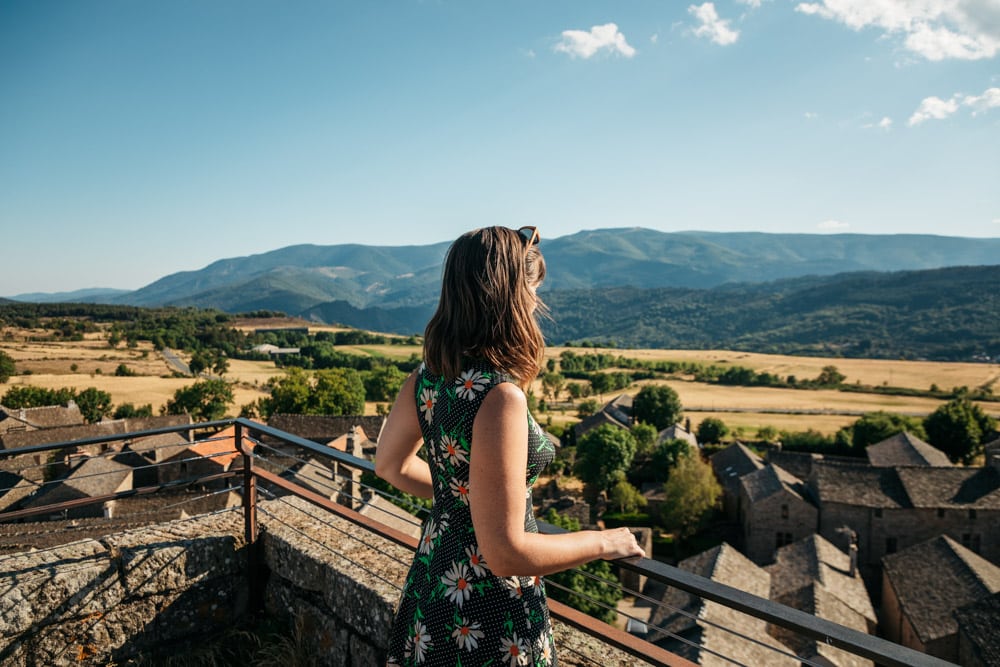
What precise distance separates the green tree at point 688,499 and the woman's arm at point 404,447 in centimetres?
3420

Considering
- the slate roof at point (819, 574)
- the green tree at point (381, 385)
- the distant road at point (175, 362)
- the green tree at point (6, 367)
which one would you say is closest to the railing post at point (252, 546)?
the slate roof at point (819, 574)

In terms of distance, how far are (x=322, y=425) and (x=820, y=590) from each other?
1106 inches

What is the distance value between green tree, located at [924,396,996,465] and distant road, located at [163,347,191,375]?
228 feet

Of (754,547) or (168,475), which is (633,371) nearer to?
(754,547)

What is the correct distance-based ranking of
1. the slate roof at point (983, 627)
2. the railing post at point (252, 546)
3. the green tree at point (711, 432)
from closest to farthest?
the railing post at point (252, 546) < the slate roof at point (983, 627) < the green tree at point (711, 432)

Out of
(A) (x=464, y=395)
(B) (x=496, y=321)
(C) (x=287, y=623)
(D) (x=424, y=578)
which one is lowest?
(C) (x=287, y=623)

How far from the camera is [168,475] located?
2789 cm

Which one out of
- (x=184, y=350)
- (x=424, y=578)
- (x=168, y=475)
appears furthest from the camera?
(x=184, y=350)

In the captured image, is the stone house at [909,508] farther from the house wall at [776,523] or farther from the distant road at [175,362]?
the distant road at [175,362]

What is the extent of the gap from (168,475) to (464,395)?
31087 mm

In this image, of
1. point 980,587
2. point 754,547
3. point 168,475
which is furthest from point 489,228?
point 754,547

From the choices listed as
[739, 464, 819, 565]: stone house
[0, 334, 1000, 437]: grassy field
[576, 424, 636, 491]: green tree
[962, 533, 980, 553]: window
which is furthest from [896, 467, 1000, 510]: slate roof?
[0, 334, 1000, 437]: grassy field

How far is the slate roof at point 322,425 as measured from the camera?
36125 millimetres

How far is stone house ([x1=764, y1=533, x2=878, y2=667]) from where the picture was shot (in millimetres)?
17288
